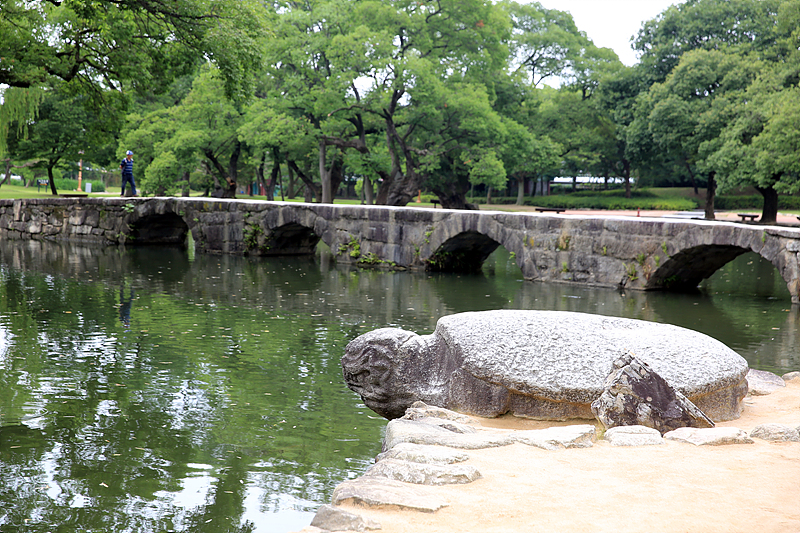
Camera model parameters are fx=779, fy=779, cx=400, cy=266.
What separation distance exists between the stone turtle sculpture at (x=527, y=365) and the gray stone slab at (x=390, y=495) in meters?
2.13

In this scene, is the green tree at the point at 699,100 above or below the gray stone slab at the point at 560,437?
above

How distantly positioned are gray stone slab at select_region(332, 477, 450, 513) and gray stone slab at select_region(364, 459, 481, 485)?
0.26 ft

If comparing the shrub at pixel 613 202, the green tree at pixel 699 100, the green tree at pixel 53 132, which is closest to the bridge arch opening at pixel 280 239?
the green tree at pixel 53 132

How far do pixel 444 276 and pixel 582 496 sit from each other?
14282 mm

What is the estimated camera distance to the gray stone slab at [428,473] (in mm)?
4086

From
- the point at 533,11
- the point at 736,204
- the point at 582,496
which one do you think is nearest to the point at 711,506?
the point at 582,496

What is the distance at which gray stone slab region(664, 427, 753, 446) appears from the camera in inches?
193

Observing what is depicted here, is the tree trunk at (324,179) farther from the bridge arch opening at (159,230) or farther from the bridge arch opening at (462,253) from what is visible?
the bridge arch opening at (462,253)

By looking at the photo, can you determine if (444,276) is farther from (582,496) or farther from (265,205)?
(582,496)

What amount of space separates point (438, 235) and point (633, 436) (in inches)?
536

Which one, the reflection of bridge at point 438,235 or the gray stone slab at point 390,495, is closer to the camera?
the gray stone slab at point 390,495

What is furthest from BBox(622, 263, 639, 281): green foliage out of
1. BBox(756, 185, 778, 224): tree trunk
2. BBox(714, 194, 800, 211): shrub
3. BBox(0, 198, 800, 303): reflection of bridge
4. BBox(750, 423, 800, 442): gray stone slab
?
BBox(714, 194, 800, 211): shrub

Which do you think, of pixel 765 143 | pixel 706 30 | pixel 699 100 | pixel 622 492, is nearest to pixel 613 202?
pixel 706 30

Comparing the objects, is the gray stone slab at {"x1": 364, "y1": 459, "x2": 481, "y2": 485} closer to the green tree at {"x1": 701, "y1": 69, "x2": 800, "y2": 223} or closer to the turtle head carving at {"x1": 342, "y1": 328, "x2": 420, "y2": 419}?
the turtle head carving at {"x1": 342, "y1": 328, "x2": 420, "y2": 419}
